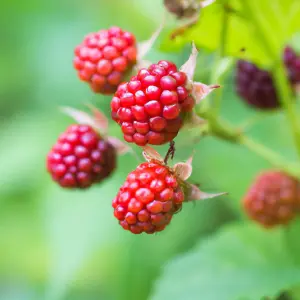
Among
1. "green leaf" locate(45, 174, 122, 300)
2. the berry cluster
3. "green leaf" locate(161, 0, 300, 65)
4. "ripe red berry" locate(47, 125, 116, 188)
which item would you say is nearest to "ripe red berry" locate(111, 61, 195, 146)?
the berry cluster

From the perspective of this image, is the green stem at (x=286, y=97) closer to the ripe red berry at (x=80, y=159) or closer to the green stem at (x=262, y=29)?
the green stem at (x=262, y=29)

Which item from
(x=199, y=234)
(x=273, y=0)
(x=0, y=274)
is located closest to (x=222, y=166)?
(x=199, y=234)

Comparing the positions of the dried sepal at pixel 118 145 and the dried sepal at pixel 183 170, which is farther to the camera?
the dried sepal at pixel 118 145

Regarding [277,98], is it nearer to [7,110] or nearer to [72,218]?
[72,218]

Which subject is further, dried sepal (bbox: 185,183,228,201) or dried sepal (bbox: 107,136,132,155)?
dried sepal (bbox: 107,136,132,155)

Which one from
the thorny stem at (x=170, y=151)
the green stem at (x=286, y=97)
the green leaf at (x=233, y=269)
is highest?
the thorny stem at (x=170, y=151)

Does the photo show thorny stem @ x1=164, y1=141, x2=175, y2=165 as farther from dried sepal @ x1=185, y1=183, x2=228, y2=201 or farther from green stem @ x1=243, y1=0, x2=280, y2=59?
green stem @ x1=243, y1=0, x2=280, y2=59

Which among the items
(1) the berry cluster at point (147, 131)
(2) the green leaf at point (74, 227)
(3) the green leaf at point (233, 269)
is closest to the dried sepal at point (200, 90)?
(1) the berry cluster at point (147, 131)

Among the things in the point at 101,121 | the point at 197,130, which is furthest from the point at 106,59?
the point at 197,130
